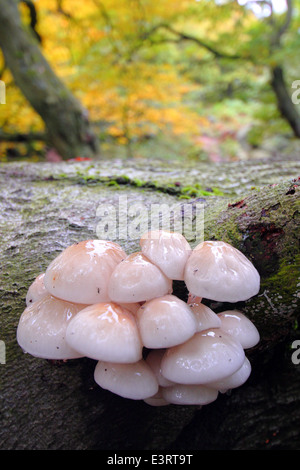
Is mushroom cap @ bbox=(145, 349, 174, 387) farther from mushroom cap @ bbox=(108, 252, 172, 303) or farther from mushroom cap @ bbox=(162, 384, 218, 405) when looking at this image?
mushroom cap @ bbox=(108, 252, 172, 303)

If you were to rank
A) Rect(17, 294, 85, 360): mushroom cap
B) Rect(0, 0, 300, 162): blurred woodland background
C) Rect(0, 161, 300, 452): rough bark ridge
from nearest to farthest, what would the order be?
Rect(17, 294, 85, 360): mushroom cap → Rect(0, 161, 300, 452): rough bark ridge → Rect(0, 0, 300, 162): blurred woodland background

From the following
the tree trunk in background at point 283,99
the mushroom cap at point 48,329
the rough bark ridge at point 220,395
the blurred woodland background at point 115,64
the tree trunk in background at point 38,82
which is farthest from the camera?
the tree trunk in background at point 283,99

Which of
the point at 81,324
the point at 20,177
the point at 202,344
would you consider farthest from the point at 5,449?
the point at 20,177

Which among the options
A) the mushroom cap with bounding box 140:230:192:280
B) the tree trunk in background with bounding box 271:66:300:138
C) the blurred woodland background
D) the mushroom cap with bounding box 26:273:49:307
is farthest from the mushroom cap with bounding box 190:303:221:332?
the tree trunk in background with bounding box 271:66:300:138

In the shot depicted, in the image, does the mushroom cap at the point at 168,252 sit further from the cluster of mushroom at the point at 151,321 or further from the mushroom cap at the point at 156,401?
the mushroom cap at the point at 156,401

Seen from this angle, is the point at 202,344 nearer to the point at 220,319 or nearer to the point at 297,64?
the point at 220,319

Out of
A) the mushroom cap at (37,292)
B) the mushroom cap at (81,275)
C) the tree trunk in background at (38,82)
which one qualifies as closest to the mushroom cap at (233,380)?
the mushroom cap at (81,275)
